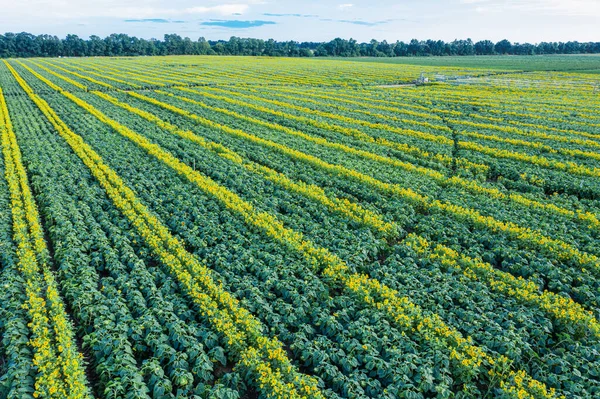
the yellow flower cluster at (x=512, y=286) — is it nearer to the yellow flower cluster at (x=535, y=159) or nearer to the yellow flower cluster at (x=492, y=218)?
the yellow flower cluster at (x=492, y=218)

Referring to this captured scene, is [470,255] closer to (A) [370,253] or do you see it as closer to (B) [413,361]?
(A) [370,253]

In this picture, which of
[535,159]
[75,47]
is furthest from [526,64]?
[75,47]

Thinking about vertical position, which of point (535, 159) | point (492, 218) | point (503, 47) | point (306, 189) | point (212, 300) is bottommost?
point (212, 300)

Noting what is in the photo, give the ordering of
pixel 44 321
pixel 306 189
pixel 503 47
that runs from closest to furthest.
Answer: pixel 44 321, pixel 306 189, pixel 503 47

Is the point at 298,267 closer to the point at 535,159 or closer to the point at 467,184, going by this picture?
the point at 467,184

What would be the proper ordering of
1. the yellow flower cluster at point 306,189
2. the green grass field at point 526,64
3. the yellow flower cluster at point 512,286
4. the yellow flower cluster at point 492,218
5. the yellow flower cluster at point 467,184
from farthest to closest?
the green grass field at point 526,64, the yellow flower cluster at point 467,184, the yellow flower cluster at point 306,189, the yellow flower cluster at point 492,218, the yellow flower cluster at point 512,286

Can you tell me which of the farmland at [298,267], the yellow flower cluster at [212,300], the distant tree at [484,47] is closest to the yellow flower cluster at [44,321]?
the farmland at [298,267]

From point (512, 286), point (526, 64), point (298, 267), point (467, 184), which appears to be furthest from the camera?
point (526, 64)
